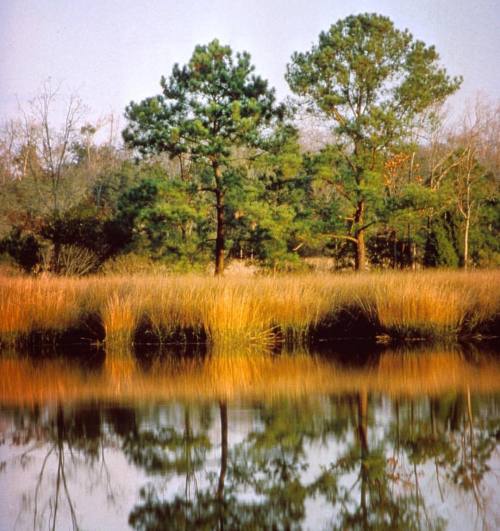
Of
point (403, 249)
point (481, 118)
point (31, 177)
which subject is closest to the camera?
point (403, 249)

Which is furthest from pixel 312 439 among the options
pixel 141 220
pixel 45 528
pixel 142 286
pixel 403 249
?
pixel 403 249

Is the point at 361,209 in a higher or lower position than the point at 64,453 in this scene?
higher

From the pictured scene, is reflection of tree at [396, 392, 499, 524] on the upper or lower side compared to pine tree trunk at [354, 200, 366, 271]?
lower

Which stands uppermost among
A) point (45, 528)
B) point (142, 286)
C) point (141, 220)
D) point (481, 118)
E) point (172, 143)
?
point (481, 118)

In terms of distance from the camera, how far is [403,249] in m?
30.0

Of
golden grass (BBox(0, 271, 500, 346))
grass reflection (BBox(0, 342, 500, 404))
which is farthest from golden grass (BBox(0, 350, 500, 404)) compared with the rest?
golden grass (BBox(0, 271, 500, 346))

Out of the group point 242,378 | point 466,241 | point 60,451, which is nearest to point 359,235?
point 466,241

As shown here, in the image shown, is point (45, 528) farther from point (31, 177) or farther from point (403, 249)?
point (31, 177)

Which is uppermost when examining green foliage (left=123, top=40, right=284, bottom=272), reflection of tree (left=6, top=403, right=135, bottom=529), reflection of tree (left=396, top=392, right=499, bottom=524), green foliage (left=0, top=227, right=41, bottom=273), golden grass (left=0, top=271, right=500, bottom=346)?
green foliage (left=123, top=40, right=284, bottom=272)

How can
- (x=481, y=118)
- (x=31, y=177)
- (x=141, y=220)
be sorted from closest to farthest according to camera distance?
(x=141, y=220), (x=481, y=118), (x=31, y=177)

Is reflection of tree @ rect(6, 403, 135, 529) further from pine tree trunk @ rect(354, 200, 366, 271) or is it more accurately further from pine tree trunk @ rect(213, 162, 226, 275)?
pine tree trunk @ rect(354, 200, 366, 271)

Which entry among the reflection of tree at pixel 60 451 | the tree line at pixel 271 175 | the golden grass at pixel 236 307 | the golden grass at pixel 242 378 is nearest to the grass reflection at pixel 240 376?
the golden grass at pixel 242 378

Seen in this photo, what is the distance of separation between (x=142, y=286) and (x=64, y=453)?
826 centimetres

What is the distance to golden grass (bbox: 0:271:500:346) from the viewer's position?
1455cm
